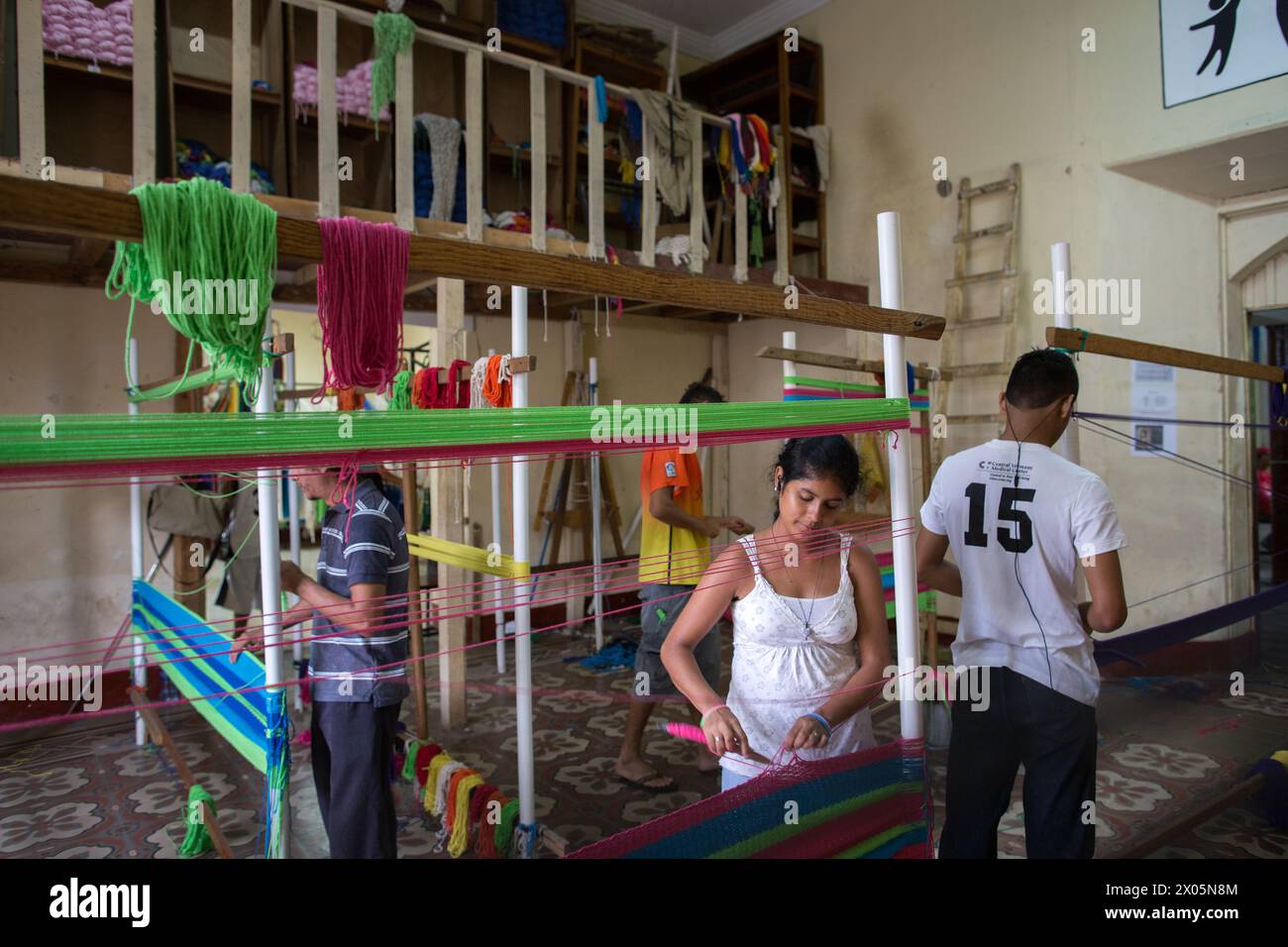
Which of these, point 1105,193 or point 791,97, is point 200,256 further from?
point 791,97

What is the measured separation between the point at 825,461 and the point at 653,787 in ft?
6.33

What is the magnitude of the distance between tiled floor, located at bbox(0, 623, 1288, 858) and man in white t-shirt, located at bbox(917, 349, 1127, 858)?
1.01m

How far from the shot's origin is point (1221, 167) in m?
4.22

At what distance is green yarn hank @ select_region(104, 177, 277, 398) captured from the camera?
3.11ft

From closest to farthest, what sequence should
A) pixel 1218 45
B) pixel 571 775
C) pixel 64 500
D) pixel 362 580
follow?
pixel 362 580 → pixel 571 775 → pixel 1218 45 → pixel 64 500

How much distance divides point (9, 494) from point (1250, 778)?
560 centimetres

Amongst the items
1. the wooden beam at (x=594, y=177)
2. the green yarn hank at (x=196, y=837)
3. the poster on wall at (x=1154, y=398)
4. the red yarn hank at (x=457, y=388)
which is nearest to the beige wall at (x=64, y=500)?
the green yarn hank at (x=196, y=837)

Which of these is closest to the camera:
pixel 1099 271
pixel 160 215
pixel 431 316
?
pixel 160 215

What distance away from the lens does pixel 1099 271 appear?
454cm

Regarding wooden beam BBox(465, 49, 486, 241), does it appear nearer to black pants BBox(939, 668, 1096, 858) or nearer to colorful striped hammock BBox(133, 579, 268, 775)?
colorful striped hammock BBox(133, 579, 268, 775)

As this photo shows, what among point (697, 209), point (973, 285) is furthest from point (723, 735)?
point (973, 285)
